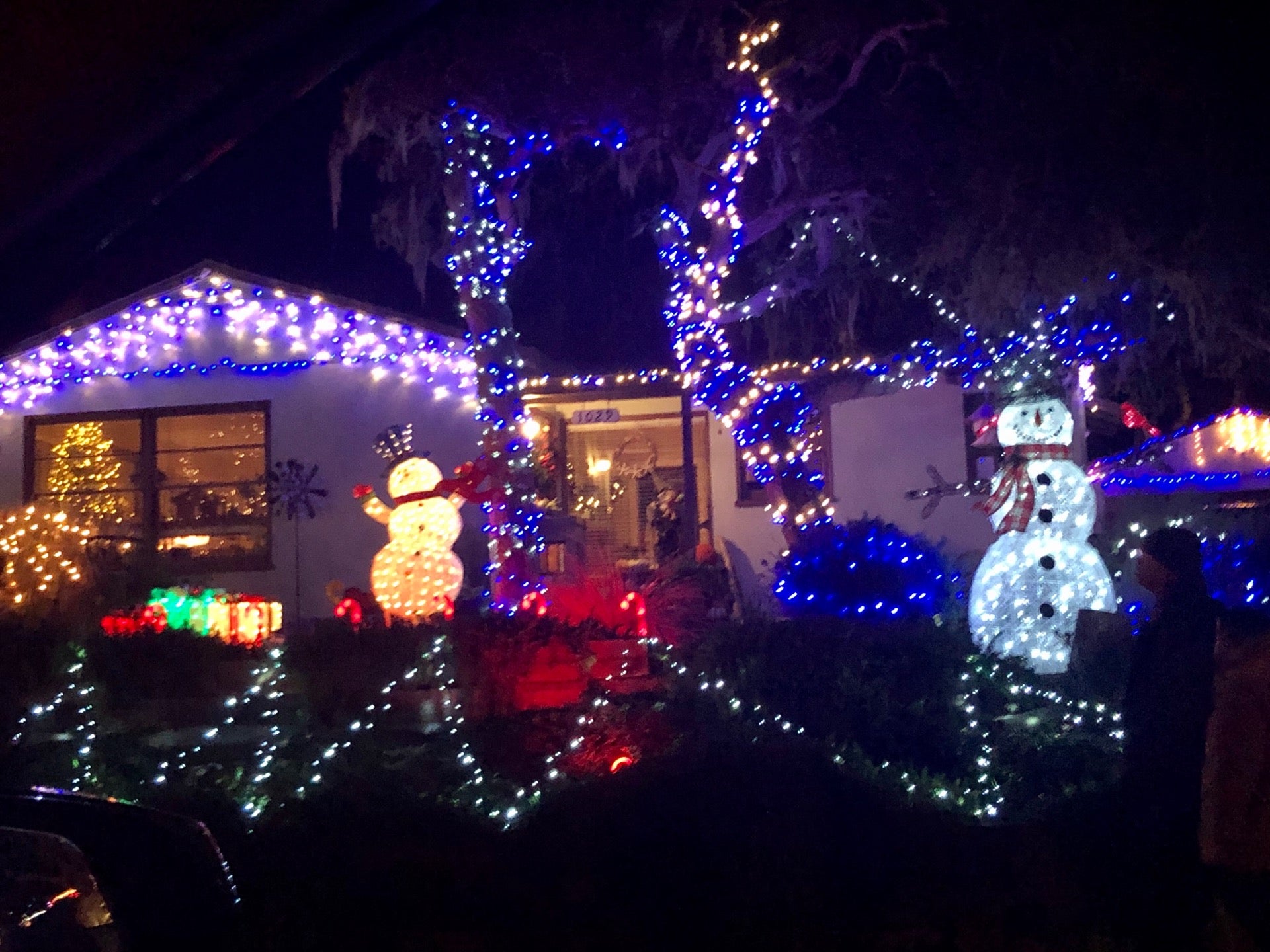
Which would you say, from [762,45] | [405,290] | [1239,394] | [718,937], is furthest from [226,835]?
[1239,394]

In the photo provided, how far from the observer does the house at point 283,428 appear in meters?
12.2

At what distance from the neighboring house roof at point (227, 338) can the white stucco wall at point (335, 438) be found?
0.14m

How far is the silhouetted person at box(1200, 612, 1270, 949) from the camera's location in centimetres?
373

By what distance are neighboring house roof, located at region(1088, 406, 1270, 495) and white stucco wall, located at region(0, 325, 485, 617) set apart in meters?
7.15

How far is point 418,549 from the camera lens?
33.8ft

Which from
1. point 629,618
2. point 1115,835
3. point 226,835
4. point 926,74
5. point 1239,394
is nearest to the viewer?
point 1115,835

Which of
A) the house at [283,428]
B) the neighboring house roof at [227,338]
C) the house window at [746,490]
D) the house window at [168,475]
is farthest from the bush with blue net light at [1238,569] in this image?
the house window at [168,475]

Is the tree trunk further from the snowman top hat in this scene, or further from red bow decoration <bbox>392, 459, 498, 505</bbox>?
the snowman top hat

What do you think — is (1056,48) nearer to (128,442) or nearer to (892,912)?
(892,912)

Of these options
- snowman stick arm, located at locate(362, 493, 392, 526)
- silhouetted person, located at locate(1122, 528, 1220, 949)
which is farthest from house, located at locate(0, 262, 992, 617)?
silhouetted person, located at locate(1122, 528, 1220, 949)

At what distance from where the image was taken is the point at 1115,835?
469 cm

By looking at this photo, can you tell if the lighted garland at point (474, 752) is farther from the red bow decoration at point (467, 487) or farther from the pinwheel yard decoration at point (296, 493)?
the pinwheel yard decoration at point (296, 493)

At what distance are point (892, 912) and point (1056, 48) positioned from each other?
7.62 meters

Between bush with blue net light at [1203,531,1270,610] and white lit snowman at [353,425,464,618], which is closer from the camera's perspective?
bush with blue net light at [1203,531,1270,610]
